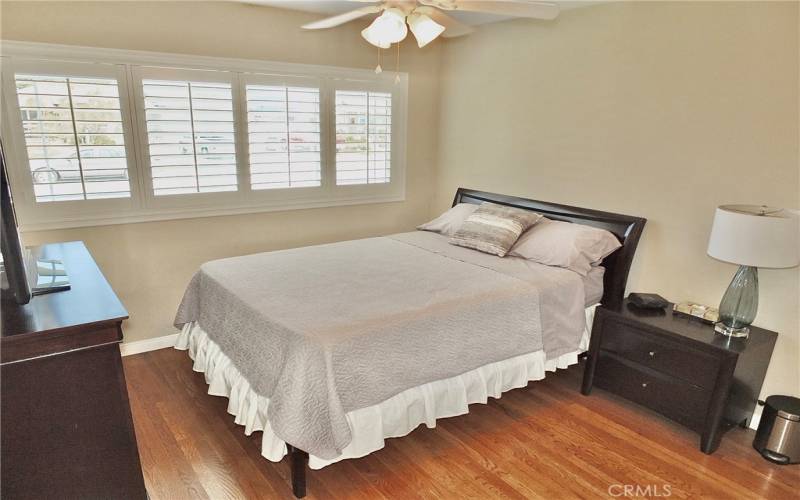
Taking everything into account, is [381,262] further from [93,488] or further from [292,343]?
[93,488]

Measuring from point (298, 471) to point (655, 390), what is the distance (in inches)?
75.7

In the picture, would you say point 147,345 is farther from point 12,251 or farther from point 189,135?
point 12,251

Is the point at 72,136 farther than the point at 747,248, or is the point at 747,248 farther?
the point at 72,136

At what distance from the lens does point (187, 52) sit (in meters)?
3.22

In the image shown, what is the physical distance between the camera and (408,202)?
4.58 m

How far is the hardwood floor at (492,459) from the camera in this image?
84.6 inches

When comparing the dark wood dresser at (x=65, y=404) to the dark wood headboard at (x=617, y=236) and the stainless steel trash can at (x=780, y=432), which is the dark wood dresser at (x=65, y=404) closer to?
the dark wood headboard at (x=617, y=236)

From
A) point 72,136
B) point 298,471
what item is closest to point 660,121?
point 298,471

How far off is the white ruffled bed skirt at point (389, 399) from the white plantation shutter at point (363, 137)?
1869 millimetres

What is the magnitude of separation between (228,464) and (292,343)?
77 centimetres

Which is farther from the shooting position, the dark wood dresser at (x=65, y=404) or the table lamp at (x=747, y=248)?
the table lamp at (x=747, y=248)

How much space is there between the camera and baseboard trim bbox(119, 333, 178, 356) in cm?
334

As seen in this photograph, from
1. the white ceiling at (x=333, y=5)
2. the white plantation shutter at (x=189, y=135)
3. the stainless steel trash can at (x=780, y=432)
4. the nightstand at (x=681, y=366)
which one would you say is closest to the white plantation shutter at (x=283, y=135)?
the white plantation shutter at (x=189, y=135)

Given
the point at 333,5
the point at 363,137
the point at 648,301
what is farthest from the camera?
the point at 363,137
